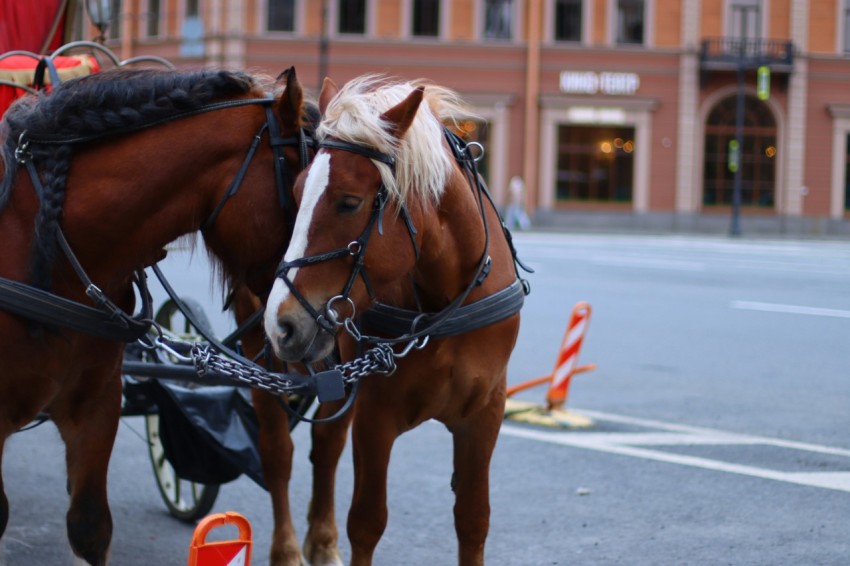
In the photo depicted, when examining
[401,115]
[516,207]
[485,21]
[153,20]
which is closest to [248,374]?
[401,115]

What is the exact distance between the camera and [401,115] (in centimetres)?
355

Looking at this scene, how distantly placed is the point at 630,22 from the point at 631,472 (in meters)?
34.3

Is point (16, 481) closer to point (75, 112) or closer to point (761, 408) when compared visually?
point (75, 112)

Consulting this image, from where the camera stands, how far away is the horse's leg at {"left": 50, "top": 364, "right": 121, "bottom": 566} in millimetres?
4027

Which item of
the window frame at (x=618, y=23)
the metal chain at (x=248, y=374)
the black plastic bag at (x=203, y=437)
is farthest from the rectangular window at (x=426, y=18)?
the metal chain at (x=248, y=374)

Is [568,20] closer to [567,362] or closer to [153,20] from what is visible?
[153,20]

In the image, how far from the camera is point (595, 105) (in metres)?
39.0

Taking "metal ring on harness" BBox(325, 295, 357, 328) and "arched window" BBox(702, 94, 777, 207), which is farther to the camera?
"arched window" BBox(702, 94, 777, 207)

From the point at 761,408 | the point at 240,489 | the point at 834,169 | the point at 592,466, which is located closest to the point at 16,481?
the point at 240,489

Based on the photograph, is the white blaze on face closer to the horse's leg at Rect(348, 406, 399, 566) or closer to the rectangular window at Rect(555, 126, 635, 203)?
the horse's leg at Rect(348, 406, 399, 566)

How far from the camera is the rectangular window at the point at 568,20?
39500mm

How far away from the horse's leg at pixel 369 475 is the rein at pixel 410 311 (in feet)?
0.94

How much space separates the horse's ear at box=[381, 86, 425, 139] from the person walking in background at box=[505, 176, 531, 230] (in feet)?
106

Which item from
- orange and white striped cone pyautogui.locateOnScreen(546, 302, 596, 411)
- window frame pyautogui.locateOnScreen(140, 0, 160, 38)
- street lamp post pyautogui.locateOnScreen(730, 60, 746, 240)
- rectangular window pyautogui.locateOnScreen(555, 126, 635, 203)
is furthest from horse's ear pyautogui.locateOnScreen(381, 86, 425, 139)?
window frame pyautogui.locateOnScreen(140, 0, 160, 38)
